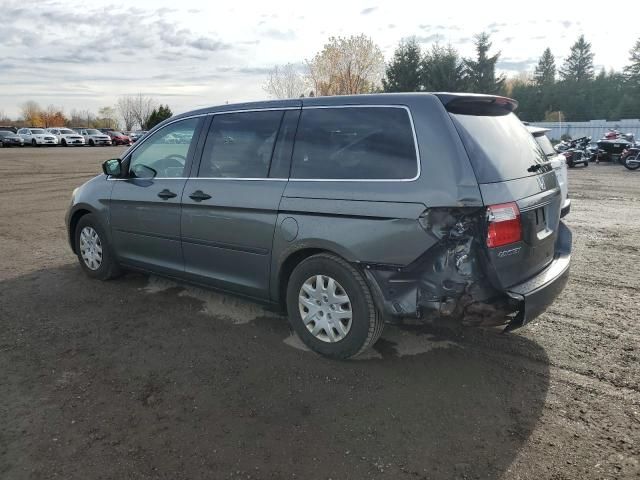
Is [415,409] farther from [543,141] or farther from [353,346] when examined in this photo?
[543,141]

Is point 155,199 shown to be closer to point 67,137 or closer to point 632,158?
point 632,158

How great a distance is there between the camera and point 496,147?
11.5ft

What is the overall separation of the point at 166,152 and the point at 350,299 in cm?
255

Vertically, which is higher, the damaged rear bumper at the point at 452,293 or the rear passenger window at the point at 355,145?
the rear passenger window at the point at 355,145

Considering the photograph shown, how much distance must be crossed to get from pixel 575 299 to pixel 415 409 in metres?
2.72

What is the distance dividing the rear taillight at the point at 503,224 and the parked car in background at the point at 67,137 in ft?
163

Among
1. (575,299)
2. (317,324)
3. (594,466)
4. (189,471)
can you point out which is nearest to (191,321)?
(317,324)

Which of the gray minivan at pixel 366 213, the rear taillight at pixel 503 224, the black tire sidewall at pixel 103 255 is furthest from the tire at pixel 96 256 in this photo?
the rear taillight at pixel 503 224

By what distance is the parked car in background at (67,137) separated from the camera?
150 ft

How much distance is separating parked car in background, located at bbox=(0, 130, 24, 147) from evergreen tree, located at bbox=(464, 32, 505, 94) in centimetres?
4074

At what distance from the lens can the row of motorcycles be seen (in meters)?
21.6

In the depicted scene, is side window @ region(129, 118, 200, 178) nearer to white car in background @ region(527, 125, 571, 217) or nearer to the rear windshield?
the rear windshield

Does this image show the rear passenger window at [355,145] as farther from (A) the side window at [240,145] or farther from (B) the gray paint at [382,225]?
(A) the side window at [240,145]

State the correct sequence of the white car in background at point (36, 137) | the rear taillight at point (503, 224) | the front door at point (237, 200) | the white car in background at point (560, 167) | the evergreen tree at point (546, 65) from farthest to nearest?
the evergreen tree at point (546, 65), the white car in background at point (36, 137), the white car in background at point (560, 167), the front door at point (237, 200), the rear taillight at point (503, 224)
